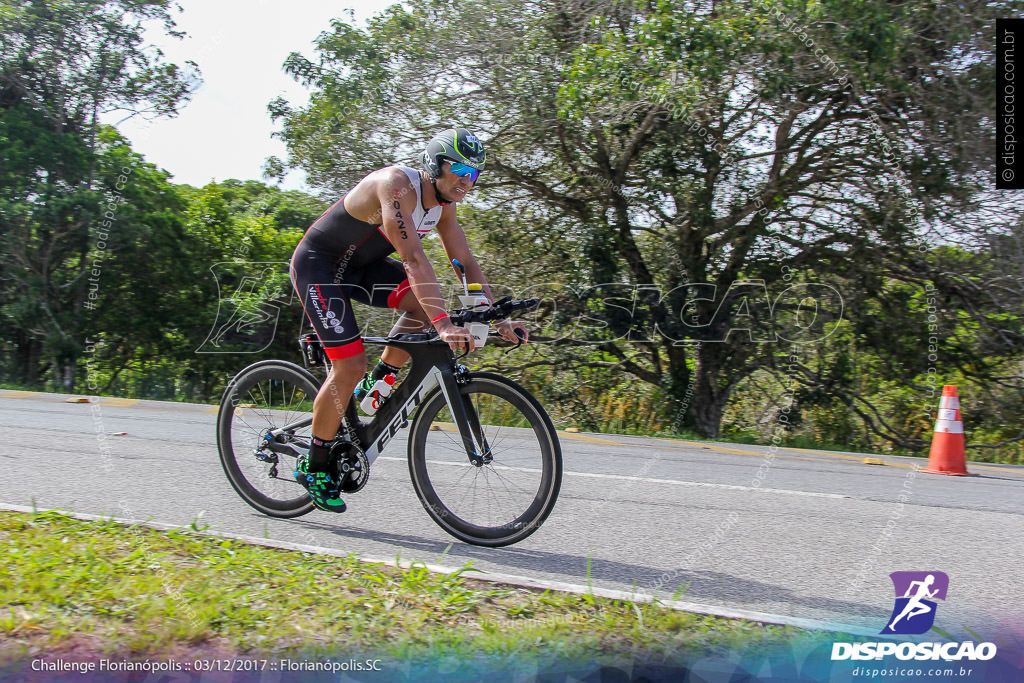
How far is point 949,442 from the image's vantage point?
7.40 meters

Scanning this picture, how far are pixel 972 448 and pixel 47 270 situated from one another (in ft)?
55.1

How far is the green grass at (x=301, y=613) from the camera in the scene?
2.65 meters

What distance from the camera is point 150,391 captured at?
16188 millimetres

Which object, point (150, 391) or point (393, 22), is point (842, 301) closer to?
point (393, 22)

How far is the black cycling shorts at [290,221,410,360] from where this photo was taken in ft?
13.8

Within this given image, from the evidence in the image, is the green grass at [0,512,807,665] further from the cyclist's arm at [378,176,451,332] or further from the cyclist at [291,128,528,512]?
the cyclist's arm at [378,176,451,332]

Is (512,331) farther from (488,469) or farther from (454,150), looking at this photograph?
(454,150)

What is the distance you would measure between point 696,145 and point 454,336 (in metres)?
9.47

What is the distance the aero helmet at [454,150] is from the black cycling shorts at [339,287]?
0.66m

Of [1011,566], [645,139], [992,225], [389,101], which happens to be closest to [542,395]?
[645,139]

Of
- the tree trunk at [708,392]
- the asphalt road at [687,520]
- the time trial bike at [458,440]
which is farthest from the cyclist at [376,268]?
the tree trunk at [708,392]

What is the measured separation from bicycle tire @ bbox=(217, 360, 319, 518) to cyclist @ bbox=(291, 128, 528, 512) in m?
0.27

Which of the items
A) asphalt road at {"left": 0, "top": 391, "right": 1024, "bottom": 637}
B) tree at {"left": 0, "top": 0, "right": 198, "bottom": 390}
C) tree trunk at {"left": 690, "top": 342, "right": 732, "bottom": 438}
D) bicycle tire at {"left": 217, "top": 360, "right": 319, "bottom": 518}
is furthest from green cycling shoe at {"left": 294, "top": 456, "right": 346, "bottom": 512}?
tree at {"left": 0, "top": 0, "right": 198, "bottom": 390}

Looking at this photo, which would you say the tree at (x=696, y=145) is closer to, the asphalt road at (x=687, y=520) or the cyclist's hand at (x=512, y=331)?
the asphalt road at (x=687, y=520)
